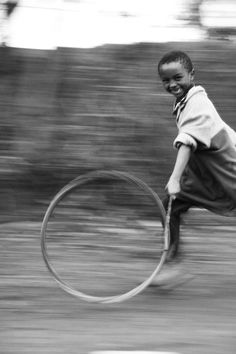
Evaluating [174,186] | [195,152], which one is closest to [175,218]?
[174,186]

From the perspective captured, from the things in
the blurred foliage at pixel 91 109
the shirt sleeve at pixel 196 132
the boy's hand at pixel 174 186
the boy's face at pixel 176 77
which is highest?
the boy's face at pixel 176 77

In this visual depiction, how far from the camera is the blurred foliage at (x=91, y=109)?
7156mm

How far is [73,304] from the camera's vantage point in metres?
4.97

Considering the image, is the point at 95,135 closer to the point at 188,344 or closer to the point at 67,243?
the point at 67,243

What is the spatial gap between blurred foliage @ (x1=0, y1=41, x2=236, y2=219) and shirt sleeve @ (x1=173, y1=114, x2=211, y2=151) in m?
2.33

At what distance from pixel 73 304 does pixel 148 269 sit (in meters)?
0.55

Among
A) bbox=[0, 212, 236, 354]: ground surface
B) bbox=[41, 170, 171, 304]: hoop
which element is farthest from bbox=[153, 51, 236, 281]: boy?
bbox=[0, 212, 236, 354]: ground surface

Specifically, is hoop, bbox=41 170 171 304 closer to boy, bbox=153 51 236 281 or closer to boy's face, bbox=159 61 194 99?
boy, bbox=153 51 236 281

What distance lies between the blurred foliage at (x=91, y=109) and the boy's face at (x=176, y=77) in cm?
217

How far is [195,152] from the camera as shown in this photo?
495 centimetres

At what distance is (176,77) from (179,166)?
552mm

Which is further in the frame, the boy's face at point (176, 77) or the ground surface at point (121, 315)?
the boy's face at point (176, 77)

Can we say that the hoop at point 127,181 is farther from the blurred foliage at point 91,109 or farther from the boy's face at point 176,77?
the blurred foliage at point 91,109

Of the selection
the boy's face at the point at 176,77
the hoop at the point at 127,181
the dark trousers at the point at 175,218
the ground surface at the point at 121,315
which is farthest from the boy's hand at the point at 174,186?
the ground surface at the point at 121,315
